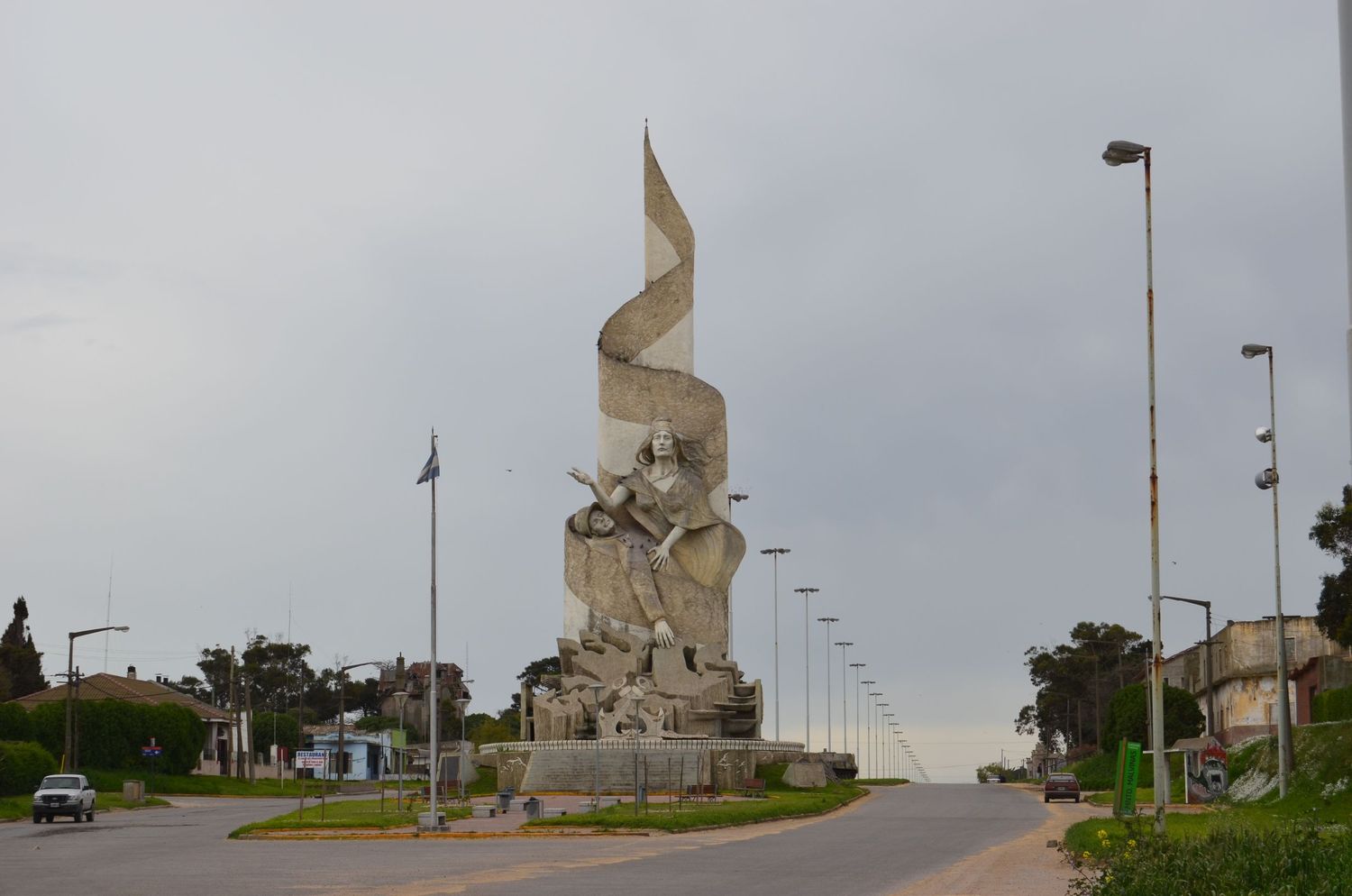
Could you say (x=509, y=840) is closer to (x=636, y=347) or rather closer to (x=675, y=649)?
(x=675, y=649)

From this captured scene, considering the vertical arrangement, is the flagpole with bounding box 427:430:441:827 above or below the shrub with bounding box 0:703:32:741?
above

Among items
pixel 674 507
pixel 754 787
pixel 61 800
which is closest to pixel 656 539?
pixel 674 507

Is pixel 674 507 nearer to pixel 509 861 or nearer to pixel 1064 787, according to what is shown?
pixel 1064 787

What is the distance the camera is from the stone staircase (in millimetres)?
51000

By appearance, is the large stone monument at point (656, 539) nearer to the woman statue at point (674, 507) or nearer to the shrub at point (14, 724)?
the woman statue at point (674, 507)

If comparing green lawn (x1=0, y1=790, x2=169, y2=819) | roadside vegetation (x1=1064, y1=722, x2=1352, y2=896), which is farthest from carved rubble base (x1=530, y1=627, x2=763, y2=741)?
roadside vegetation (x1=1064, y1=722, x2=1352, y2=896)

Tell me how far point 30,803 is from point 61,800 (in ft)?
29.9

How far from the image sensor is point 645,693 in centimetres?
5528

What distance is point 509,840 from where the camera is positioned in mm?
30766

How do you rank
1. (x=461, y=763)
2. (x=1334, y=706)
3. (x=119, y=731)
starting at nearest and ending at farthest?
(x=1334, y=706) < (x=461, y=763) < (x=119, y=731)

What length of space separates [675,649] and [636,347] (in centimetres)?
1196

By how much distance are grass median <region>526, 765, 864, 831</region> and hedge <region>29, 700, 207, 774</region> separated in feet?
112

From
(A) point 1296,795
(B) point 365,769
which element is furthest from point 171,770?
(A) point 1296,795

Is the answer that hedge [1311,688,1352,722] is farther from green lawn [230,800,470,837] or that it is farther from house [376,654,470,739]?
house [376,654,470,739]
